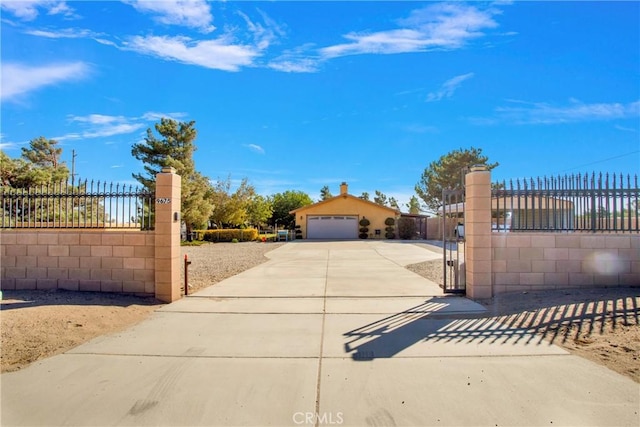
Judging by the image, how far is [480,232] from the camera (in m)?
8.04

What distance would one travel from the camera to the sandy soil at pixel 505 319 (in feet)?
16.5

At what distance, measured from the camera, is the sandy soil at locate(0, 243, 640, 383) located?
5039mm

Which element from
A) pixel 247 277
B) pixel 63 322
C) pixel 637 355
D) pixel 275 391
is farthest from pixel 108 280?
pixel 637 355

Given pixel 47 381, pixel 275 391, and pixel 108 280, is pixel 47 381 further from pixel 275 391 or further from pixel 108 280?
pixel 108 280

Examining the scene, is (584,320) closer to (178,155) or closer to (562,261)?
(562,261)

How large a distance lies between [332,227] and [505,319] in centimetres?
3133

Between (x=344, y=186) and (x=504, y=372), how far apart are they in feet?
113

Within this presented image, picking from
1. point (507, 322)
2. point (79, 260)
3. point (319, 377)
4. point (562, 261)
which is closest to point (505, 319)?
point (507, 322)

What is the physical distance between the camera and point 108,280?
8.40m

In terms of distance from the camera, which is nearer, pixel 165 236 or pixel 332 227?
pixel 165 236

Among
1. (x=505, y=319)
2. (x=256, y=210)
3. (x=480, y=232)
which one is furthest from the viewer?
(x=256, y=210)

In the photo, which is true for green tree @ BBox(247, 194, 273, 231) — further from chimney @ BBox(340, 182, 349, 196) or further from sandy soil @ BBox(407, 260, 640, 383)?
sandy soil @ BBox(407, 260, 640, 383)

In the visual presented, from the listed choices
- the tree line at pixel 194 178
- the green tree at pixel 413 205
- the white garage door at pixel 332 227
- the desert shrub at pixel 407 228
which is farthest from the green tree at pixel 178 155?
the green tree at pixel 413 205

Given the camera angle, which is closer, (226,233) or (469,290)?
(469,290)
